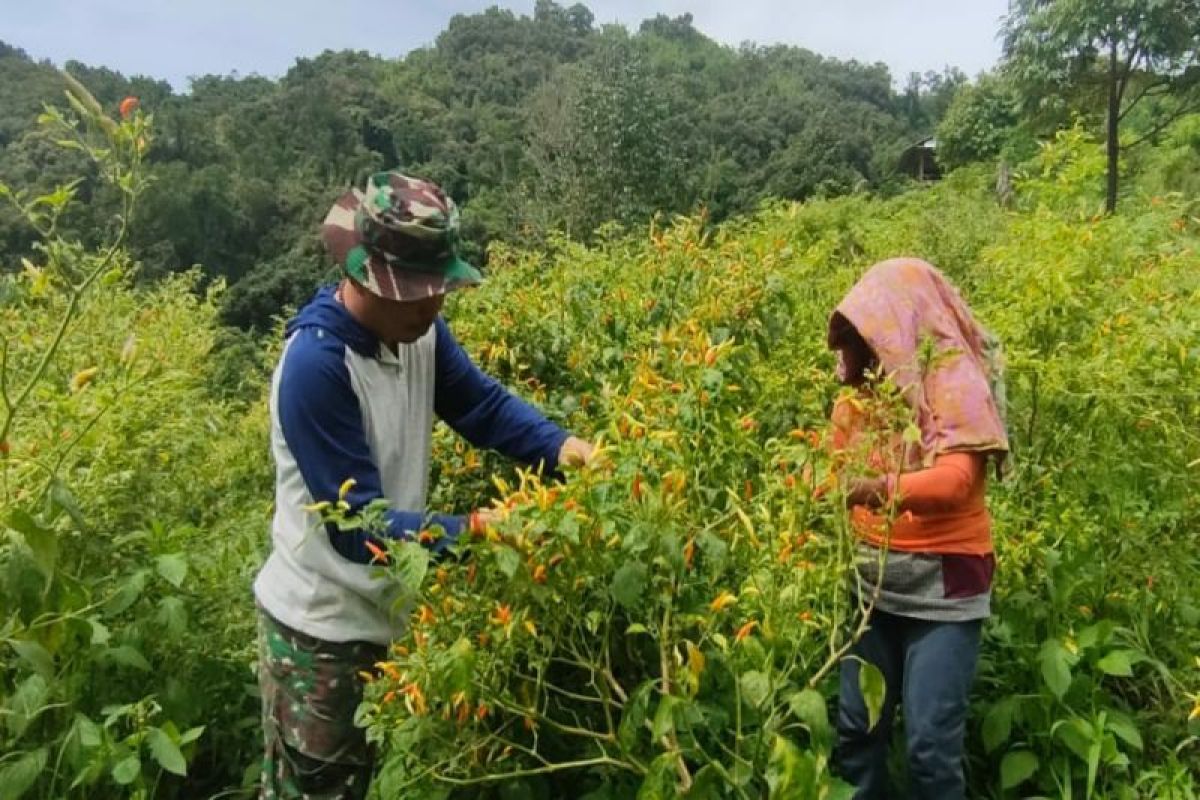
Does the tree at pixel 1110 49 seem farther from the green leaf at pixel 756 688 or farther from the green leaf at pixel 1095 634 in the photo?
the green leaf at pixel 756 688

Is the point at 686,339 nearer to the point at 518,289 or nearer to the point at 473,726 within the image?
the point at 473,726

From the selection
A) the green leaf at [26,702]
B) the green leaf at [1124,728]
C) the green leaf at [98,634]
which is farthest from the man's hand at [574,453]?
the green leaf at [1124,728]

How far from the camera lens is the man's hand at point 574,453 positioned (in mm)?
1359

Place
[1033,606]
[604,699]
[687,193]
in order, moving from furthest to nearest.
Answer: [687,193], [1033,606], [604,699]

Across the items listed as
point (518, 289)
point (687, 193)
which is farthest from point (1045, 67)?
point (687, 193)

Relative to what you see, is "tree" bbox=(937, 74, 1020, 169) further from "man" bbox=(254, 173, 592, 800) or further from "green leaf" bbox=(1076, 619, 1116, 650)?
"man" bbox=(254, 173, 592, 800)

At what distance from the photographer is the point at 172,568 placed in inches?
78.6

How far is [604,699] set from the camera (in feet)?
4.37

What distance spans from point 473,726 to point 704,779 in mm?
334

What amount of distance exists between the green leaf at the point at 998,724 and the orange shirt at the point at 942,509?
0.44 metres

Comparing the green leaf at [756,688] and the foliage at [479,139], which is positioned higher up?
the foliage at [479,139]

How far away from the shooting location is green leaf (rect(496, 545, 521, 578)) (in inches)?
45.9

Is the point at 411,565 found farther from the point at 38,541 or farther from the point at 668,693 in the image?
the point at 38,541

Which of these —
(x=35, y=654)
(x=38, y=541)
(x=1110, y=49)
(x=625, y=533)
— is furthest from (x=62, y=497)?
(x=1110, y=49)
